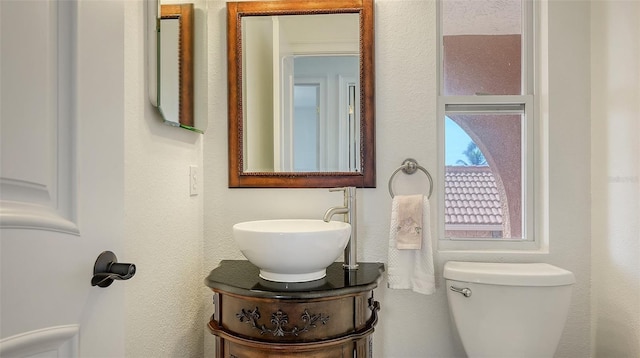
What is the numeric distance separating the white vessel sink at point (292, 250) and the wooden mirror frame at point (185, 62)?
19.4 inches

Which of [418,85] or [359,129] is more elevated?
[418,85]

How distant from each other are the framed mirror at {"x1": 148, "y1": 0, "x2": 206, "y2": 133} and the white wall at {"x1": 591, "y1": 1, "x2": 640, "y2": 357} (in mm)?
1599

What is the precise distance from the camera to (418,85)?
1.72m

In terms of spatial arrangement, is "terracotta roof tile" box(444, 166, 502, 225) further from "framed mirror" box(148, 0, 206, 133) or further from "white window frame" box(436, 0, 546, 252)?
"framed mirror" box(148, 0, 206, 133)

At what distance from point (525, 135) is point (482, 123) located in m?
0.19

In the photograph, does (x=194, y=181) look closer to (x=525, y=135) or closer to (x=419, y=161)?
(x=419, y=161)

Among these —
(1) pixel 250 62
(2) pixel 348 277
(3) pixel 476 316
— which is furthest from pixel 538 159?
(1) pixel 250 62

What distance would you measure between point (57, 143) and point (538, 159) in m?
1.77

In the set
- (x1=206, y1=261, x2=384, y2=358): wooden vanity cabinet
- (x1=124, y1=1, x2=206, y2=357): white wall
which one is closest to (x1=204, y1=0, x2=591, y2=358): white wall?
(x1=124, y1=1, x2=206, y2=357): white wall

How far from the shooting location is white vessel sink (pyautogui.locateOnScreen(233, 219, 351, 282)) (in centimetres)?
122

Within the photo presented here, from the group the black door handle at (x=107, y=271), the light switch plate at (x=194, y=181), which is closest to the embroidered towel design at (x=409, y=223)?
the light switch plate at (x=194, y=181)

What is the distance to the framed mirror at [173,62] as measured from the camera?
1288 mm

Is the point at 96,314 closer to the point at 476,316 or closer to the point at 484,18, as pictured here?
the point at 476,316

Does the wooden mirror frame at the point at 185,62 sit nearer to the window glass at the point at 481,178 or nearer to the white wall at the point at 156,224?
the white wall at the point at 156,224
